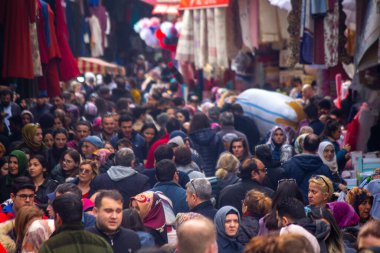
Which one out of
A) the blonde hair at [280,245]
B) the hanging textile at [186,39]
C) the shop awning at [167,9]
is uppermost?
the shop awning at [167,9]

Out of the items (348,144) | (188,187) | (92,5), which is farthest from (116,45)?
(188,187)

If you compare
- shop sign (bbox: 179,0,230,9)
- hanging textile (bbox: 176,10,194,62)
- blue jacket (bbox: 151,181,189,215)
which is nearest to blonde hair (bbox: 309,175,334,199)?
blue jacket (bbox: 151,181,189,215)

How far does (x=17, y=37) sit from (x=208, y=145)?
3.33 meters

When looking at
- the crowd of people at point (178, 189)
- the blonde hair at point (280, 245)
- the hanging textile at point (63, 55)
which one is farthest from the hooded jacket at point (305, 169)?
the blonde hair at point (280, 245)

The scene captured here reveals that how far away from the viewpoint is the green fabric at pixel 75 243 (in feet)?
23.4

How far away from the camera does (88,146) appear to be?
13.2 meters

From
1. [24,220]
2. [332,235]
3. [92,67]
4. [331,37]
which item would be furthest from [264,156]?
[92,67]

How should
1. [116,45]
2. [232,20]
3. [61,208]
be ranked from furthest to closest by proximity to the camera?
[116,45], [232,20], [61,208]

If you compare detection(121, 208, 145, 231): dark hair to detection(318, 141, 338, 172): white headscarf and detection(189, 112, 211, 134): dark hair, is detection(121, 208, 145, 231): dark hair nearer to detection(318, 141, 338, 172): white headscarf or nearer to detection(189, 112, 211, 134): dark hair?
detection(318, 141, 338, 172): white headscarf

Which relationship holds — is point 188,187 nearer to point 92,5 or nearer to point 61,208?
point 61,208

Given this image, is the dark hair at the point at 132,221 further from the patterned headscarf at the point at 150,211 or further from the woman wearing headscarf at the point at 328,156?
the woman wearing headscarf at the point at 328,156

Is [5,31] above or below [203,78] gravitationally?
above

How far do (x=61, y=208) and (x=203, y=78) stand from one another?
18295 millimetres

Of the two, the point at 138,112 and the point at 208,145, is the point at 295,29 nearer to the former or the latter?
the point at 208,145
